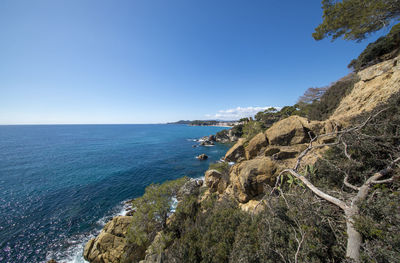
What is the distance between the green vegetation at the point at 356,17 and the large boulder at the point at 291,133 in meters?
7.11

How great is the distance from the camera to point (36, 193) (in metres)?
18.2

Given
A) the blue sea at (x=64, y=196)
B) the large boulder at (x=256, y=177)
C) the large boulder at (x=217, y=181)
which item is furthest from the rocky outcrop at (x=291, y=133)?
the blue sea at (x=64, y=196)

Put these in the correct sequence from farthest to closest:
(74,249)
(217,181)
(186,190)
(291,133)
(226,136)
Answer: (226,136), (186,190), (217,181), (74,249), (291,133)

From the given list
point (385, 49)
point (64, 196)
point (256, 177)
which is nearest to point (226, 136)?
point (385, 49)

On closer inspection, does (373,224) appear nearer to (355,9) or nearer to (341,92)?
(355,9)

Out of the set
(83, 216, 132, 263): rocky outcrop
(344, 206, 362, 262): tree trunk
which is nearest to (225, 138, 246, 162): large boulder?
(344, 206, 362, 262): tree trunk

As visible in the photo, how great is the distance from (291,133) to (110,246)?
15.2 meters

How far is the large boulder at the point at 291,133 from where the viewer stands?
28.5 feet

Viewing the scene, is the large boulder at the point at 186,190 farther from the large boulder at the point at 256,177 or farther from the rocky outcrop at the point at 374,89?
the rocky outcrop at the point at 374,89

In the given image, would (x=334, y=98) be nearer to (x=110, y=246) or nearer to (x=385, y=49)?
(x=385, y=49)

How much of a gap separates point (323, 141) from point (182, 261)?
9054 mm

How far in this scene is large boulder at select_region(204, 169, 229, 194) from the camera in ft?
33.5

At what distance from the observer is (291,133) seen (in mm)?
8945

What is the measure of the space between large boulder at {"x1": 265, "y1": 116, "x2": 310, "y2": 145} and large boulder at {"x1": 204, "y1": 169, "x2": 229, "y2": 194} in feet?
15.0
